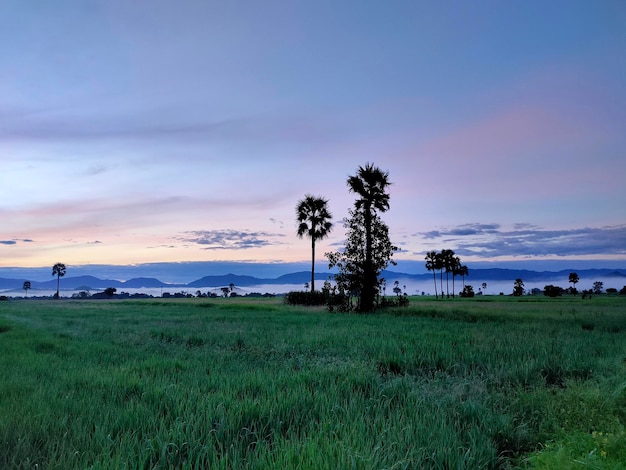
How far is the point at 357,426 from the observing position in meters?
5.56

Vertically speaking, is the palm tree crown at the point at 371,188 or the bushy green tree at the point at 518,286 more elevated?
the palm tree crown at the point at 371,188

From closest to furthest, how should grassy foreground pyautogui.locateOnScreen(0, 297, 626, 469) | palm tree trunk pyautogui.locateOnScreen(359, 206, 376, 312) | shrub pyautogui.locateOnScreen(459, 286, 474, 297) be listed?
grassy foreground pyautogui.locateOnScreen(0, 297, 626, 469), palm tree trunk pyautogui.locateOnScreen(359, 206, 376, 312), shrub pyautogui.locateOnScreen(459, 286, 474, 297)

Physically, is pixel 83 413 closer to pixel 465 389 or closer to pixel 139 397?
pixel 139 397

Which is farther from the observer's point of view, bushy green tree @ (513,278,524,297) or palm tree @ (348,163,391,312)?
bushy green tree @ (513,278,524,297)

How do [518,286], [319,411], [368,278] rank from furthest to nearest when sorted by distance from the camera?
[518,286], [368,278], [319,411]

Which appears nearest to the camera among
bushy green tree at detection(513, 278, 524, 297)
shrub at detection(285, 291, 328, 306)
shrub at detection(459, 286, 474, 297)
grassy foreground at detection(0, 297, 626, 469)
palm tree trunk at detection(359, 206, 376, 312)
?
grassy foreground at detection(0, 297, 626, 469)

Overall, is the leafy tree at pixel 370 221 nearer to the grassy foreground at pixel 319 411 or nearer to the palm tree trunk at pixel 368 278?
the palm tree trunk at pixel 368 278

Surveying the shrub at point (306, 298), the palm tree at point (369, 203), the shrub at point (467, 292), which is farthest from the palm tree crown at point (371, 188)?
the shrub at point (467, 292)

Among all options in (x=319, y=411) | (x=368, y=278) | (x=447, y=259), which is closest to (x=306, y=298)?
(x=368, y=278)

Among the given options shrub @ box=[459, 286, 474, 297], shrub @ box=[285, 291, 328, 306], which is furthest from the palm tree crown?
shrub @ box=[459, 286, 474, 297]

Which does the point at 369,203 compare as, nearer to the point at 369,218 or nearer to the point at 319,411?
the point at 369,218

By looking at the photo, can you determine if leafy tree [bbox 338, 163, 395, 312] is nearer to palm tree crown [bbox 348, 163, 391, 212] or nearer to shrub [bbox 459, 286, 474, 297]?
palm tree crown [bbox 348, 163, 391, 212]

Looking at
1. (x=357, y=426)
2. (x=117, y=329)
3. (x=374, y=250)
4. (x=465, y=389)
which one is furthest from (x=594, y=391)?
(x=374, y=250)

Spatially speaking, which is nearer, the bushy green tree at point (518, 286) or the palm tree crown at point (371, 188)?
the palm tree crown at point (371, 188)
